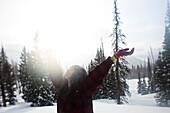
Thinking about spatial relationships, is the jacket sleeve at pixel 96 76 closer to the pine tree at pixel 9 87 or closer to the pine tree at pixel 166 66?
the pine tree at pixel 166 66

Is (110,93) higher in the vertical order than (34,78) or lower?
lower

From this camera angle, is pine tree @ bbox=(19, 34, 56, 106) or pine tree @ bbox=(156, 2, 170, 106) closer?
pine tree @ bbox=(19, 34, 56, 106)

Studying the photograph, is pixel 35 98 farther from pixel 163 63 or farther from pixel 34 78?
pixel 163 63

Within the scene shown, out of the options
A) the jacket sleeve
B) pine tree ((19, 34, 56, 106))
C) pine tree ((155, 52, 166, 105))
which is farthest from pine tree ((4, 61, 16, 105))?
pine tree ((155, 52, 166, 105))

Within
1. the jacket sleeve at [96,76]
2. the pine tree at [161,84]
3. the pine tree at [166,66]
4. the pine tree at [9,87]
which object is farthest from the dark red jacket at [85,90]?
the pine tree at [9,87]

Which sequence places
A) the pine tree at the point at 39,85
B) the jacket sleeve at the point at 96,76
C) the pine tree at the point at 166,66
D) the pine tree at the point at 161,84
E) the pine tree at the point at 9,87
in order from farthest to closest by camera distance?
the pine tree at the point at 9,87 < the pine tree at the point at 161,84 < the pine tree at the point at 166,66 < the pine tree at the point at 39,85 < the jacket sleeve at the point at 96,76

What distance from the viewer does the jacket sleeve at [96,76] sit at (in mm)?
1683

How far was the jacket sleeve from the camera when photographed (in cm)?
168

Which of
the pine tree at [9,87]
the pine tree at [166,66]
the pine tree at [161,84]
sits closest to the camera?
the pine tree at [166,66]

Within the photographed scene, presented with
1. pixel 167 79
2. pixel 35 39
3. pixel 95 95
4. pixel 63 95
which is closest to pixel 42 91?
pixel 35 39

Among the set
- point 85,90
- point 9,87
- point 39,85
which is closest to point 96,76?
point 85,90

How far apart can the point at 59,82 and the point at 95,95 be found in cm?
2669

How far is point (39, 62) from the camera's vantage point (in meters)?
20.0

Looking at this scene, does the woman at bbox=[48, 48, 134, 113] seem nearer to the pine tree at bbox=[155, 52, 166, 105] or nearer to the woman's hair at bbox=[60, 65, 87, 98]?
the woman's hair at bbox=[60, 65, 87, 98]
